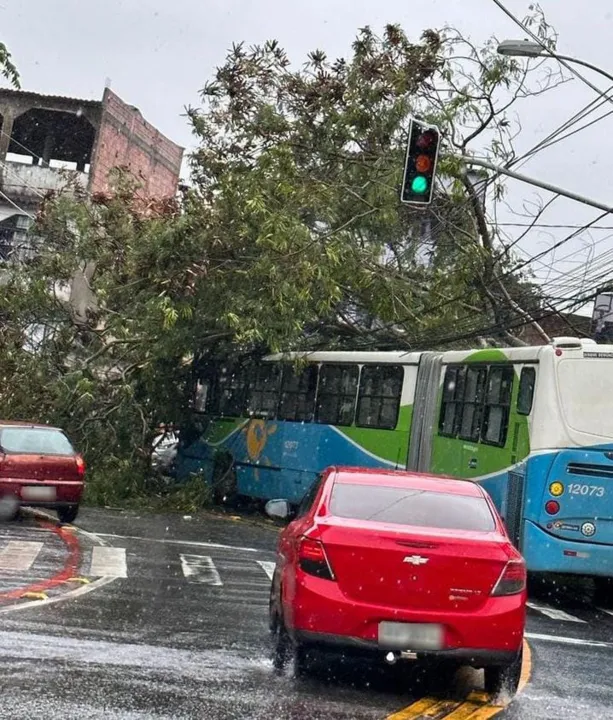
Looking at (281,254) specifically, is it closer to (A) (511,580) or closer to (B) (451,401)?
(B) (451,401)

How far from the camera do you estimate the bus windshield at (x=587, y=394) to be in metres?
16.3

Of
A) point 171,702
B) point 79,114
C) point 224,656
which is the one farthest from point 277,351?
point 79,114

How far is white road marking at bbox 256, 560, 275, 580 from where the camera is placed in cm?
1677

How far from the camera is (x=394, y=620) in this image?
8.73 metres

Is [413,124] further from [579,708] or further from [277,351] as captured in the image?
[579,708]

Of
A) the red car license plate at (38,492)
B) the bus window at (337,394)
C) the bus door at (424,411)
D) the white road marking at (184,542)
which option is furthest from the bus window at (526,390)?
the red car license plate at (38,492)

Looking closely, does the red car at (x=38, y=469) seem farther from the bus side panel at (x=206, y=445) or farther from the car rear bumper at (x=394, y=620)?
the car rear bumper at (x=394, y=620)

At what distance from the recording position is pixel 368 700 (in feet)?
28.7

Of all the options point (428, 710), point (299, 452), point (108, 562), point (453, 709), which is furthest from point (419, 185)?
point (428, 710)

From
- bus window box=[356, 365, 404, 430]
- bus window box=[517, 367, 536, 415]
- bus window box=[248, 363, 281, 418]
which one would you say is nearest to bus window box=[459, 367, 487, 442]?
bus window box=[517, 367, 536, 415]

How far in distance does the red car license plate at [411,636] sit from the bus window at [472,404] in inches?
407

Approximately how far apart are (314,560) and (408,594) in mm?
681

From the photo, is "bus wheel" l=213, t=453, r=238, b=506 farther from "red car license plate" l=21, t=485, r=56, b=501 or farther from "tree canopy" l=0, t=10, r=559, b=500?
"red car license plate" l=21, t=485, r=56, b=501

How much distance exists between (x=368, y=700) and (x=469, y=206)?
18.2 m
